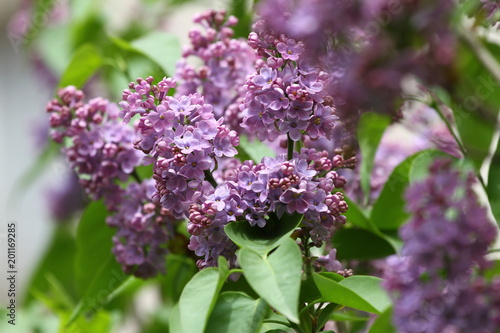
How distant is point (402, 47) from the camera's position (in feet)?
1.54

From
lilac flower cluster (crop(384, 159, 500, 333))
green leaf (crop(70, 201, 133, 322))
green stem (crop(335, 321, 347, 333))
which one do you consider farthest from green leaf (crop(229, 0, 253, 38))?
lilac flower cluster (crop(384, 159, 500, 333))

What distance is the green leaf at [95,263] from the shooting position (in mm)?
919

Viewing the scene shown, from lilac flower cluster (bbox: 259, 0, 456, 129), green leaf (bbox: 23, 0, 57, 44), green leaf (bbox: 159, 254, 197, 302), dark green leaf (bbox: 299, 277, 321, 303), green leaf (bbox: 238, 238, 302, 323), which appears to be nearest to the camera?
lilac flower cluster (bbox: 259, 0, 456, 129)

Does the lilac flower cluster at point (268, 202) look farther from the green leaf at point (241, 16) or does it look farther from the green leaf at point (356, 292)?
the green leaf at point (241, 16)

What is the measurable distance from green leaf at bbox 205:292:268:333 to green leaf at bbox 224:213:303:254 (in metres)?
0.05

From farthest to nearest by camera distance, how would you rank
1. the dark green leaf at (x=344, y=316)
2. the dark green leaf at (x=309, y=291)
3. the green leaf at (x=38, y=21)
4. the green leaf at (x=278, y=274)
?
the green leaf at (x=38, y=21) → the dark green leaf at (x=344, y=316) → the dark green leaf at (x=309, y=291) → the green leaf at (x=278, y=274)

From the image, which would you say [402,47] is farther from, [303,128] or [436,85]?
[303,128]

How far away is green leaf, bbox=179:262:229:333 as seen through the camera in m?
0.59

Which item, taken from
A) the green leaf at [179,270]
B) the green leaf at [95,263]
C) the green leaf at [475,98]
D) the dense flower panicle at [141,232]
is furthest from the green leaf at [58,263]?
the green leaf at [475,98]

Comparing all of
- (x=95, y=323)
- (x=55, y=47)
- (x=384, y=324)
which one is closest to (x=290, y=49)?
(x=384, y=324)

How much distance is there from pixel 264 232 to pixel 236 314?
73 millimetres

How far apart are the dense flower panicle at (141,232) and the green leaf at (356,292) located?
0.24 m

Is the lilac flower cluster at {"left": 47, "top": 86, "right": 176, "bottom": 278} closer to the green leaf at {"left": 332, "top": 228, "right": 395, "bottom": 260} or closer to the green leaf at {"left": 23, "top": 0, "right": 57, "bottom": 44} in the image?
the green leaf at {"left": 332, "top": 228, "right": 395, "bottom": 260}

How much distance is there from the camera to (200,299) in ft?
2.01
